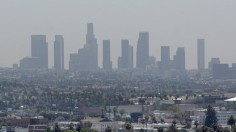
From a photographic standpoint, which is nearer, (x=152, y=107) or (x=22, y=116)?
(x=22, y=116)

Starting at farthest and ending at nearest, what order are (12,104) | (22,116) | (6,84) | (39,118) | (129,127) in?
(6,84) < (12,104) < (22,116) < (39,118) < (129,127)

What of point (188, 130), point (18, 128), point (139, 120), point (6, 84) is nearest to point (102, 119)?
point (139, 120)

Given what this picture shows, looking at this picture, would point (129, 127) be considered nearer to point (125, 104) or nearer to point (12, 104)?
point (125, 104)

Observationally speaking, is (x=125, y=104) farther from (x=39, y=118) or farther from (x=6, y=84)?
(x=6, y=84)

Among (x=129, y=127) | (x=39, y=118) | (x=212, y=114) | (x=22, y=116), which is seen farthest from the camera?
(x=22, y=116)

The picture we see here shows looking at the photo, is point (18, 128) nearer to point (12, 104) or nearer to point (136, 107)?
point (136, 107)

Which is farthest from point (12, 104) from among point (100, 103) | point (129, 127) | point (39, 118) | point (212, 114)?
point (129, 127)

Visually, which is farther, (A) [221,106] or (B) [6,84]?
(B) [6,84]

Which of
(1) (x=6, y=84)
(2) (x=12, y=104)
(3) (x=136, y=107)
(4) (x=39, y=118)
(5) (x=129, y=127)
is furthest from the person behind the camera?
(1) (x=6, y=84)

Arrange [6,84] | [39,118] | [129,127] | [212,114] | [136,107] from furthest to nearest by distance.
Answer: [6,84] → [136,107] → [39,118] → [212,114] → [129,127]
